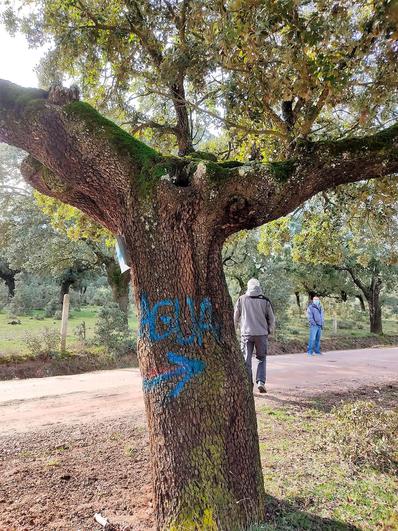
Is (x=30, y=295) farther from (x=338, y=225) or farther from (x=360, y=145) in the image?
(x=360, y=145)

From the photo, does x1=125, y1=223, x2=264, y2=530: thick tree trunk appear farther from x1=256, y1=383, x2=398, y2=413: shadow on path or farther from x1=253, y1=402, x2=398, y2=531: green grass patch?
x1=256, y1=383, x2=398, y2=413: shadow on path

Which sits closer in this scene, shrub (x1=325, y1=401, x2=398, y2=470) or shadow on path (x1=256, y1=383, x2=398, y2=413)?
shrub (x1=325, y1=401, x2=398, y2=470)

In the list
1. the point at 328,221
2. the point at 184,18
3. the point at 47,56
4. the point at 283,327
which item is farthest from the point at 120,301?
the point at 184,18

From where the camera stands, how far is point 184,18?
6.45 metres

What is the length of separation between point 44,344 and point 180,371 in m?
10.2

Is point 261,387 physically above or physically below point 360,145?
below

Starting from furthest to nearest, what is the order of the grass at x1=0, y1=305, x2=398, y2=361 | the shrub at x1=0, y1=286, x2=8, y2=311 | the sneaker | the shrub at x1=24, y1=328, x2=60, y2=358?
the shrub at x1=0, y1=286, x2=8, y2=311 → the grass at x1=0, y1=305, x2=398, y2=361 → the shrub at x1=24, y1=328, x2=60, y2=358 → the sneaker

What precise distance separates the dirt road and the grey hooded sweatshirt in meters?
1.37

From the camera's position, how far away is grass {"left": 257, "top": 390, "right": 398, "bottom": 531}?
332 centimetres

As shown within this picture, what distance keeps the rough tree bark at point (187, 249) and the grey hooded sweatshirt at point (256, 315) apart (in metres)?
3.99

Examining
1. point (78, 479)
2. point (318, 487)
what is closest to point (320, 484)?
point (318, 487)

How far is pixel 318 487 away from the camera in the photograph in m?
3.87

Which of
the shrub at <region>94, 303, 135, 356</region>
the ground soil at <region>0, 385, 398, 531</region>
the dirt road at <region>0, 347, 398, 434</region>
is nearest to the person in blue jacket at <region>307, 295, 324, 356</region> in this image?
the dirt road at <region>0, 347, 398, 434</region>

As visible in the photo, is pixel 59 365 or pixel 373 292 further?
pixel 373 292
